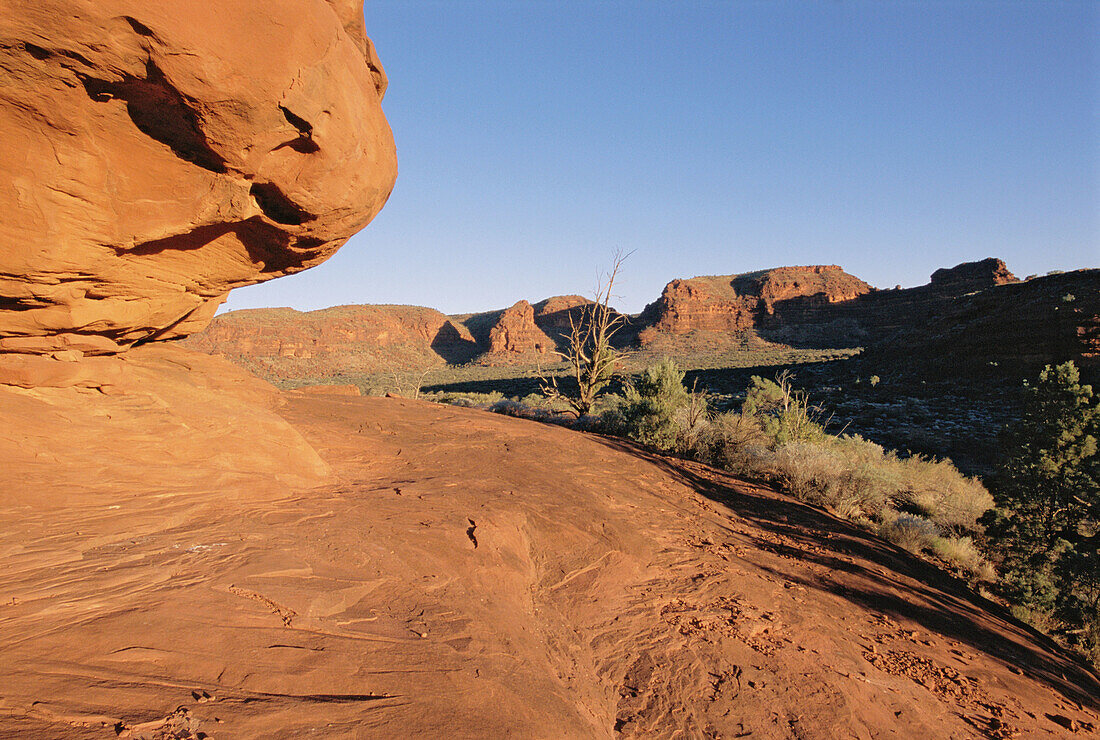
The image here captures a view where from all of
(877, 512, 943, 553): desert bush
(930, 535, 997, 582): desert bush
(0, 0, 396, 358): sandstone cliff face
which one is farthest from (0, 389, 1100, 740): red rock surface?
(930, 535, 997, 582): desert bush

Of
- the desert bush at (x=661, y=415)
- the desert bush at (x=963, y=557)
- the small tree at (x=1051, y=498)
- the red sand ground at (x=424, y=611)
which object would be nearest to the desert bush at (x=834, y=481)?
the desert bush at (x=963, y=557)

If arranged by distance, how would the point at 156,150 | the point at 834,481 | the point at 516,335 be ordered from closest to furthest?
the point at 156,150, the point at 834,481, the point at 516,335

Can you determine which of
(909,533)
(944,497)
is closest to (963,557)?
(909,533)

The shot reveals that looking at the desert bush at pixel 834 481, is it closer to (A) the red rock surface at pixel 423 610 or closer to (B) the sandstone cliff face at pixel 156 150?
(A) the red rock surface at pixel 423 610

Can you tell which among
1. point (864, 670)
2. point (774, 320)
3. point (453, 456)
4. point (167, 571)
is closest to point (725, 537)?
point (864, 670)

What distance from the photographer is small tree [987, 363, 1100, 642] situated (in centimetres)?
769

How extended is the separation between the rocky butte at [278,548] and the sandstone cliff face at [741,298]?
230ft

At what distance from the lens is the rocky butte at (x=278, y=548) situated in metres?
2.72

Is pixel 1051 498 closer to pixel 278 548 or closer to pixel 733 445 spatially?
pixel 733 445

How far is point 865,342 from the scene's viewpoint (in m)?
62.2

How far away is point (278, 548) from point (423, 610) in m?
1.25

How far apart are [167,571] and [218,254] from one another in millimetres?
4145

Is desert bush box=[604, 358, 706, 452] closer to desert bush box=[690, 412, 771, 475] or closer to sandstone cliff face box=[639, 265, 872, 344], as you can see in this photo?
desert bush box=[690, 412, 771, 475]

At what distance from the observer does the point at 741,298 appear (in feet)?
260
